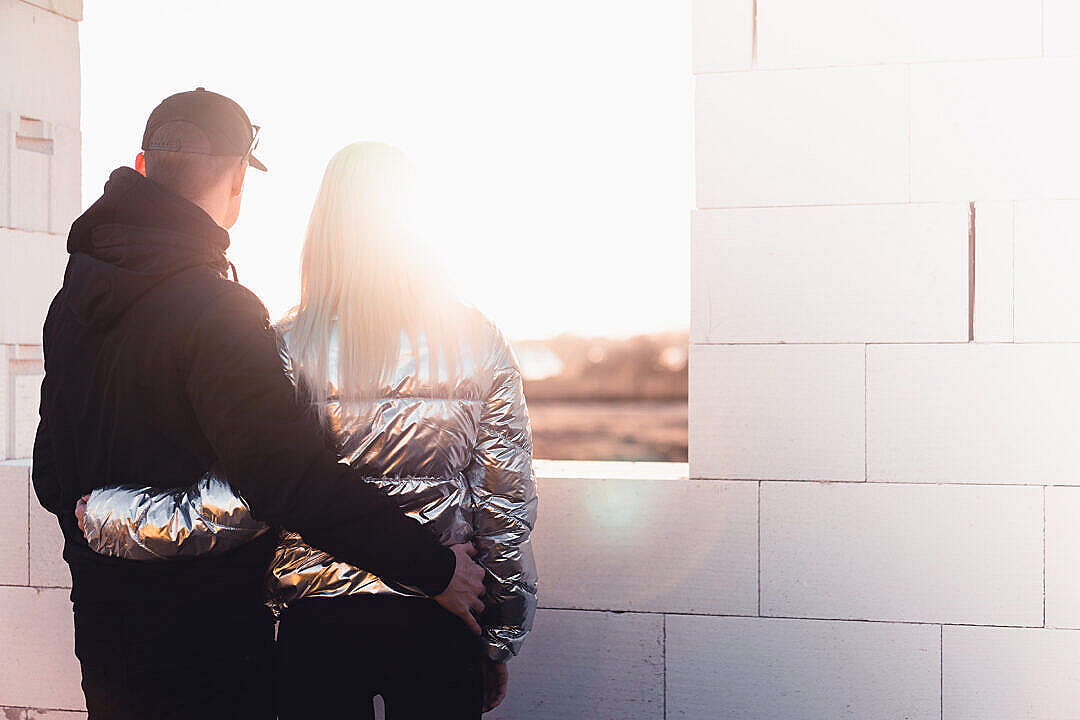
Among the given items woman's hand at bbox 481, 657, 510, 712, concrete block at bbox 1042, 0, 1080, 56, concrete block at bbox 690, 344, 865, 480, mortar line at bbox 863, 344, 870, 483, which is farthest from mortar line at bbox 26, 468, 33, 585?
concrete block at bbox 1042, 0, 1080, 56

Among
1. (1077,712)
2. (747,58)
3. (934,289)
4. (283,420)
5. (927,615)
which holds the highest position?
(747,58)

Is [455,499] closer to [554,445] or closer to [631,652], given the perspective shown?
[631,652]

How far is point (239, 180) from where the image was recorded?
1.93 metres

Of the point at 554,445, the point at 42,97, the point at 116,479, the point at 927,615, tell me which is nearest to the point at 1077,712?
the point at 927,615

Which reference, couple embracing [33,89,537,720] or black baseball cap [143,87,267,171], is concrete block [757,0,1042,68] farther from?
black baseball cap [143,87,267,171]

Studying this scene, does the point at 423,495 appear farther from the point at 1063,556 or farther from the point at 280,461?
the point at 1063,556

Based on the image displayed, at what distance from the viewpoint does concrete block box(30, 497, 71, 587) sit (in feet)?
10.4

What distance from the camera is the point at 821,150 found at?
8.87 ft

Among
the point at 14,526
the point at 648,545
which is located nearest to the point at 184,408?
the point at 648,545

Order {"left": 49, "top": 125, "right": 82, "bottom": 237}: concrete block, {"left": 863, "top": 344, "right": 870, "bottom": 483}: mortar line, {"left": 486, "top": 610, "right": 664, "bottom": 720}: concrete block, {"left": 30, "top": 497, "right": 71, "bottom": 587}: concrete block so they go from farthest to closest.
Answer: {"left": 49, "top": 125, "right": 82, "bottom": 237}: concrete block < {"left": 30, "top": 497, "right": 71, "bottom": 587}: concrete block < {"left": 486, "top": 610, "right": 664, "bottom": 720}: concrete block < {"left": 863, "top": 344, "right": 870, "bottom": 483}: mortar line

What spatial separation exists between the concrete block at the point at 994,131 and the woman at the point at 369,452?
4.94 feet

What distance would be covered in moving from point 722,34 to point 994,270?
1013 mm

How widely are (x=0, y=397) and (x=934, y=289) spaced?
10.2ft

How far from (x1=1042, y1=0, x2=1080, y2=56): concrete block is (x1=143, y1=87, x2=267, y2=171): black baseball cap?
2.14 m
